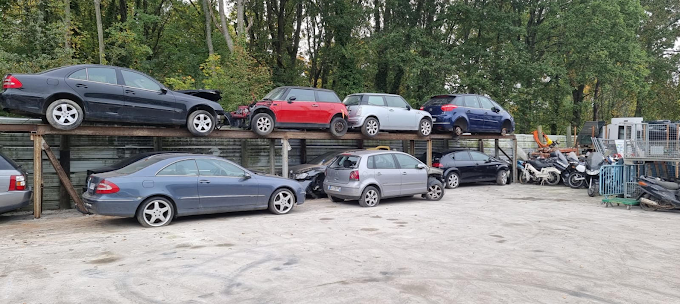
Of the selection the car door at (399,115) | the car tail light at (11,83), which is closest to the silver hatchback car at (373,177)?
the car door at (399,115)

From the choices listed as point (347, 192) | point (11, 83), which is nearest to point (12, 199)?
point (11, 83)

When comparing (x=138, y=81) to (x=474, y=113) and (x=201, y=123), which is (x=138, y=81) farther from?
(x=474, y=113)

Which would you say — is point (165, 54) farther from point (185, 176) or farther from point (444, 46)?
point (185, 176)

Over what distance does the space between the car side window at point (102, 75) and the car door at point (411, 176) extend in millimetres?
7022

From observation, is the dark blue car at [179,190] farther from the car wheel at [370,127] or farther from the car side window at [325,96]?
the car wheel at [370,127]

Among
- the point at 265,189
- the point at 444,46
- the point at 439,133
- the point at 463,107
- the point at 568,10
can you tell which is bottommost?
the point at 265,189

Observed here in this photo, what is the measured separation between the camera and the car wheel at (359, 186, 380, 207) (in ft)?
34.2

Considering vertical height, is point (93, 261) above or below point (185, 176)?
below

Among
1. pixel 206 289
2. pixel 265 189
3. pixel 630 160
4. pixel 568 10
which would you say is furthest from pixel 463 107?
pixel 568 10

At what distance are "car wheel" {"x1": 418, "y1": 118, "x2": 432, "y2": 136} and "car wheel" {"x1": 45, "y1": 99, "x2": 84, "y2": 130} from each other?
1030 cm

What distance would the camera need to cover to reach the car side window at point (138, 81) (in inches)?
364

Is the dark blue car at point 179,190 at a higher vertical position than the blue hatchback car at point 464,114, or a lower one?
lower

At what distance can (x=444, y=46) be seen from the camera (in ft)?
75.6

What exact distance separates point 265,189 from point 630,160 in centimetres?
1023
